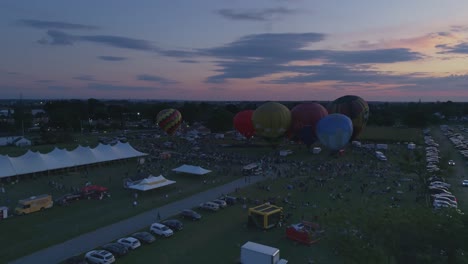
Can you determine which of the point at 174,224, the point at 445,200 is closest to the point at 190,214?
the point at 174,224

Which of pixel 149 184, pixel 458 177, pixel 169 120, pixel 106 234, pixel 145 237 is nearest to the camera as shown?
pixel 145 237

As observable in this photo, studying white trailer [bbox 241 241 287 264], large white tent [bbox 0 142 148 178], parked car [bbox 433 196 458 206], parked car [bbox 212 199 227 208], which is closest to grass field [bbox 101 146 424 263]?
parked car [bbox 212 199 227 208]

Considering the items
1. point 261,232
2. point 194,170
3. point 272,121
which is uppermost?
point 272,121

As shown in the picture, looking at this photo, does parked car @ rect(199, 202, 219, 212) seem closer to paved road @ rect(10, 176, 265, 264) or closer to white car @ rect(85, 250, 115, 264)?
paved road @ rect(10, 176, 265, 264)

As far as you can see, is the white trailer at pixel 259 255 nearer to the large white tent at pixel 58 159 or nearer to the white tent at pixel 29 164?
the large white tent at pixel 58 159

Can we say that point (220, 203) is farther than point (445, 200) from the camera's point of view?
No

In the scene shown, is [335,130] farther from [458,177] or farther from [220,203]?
[220,203]

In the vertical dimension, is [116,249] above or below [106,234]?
above
